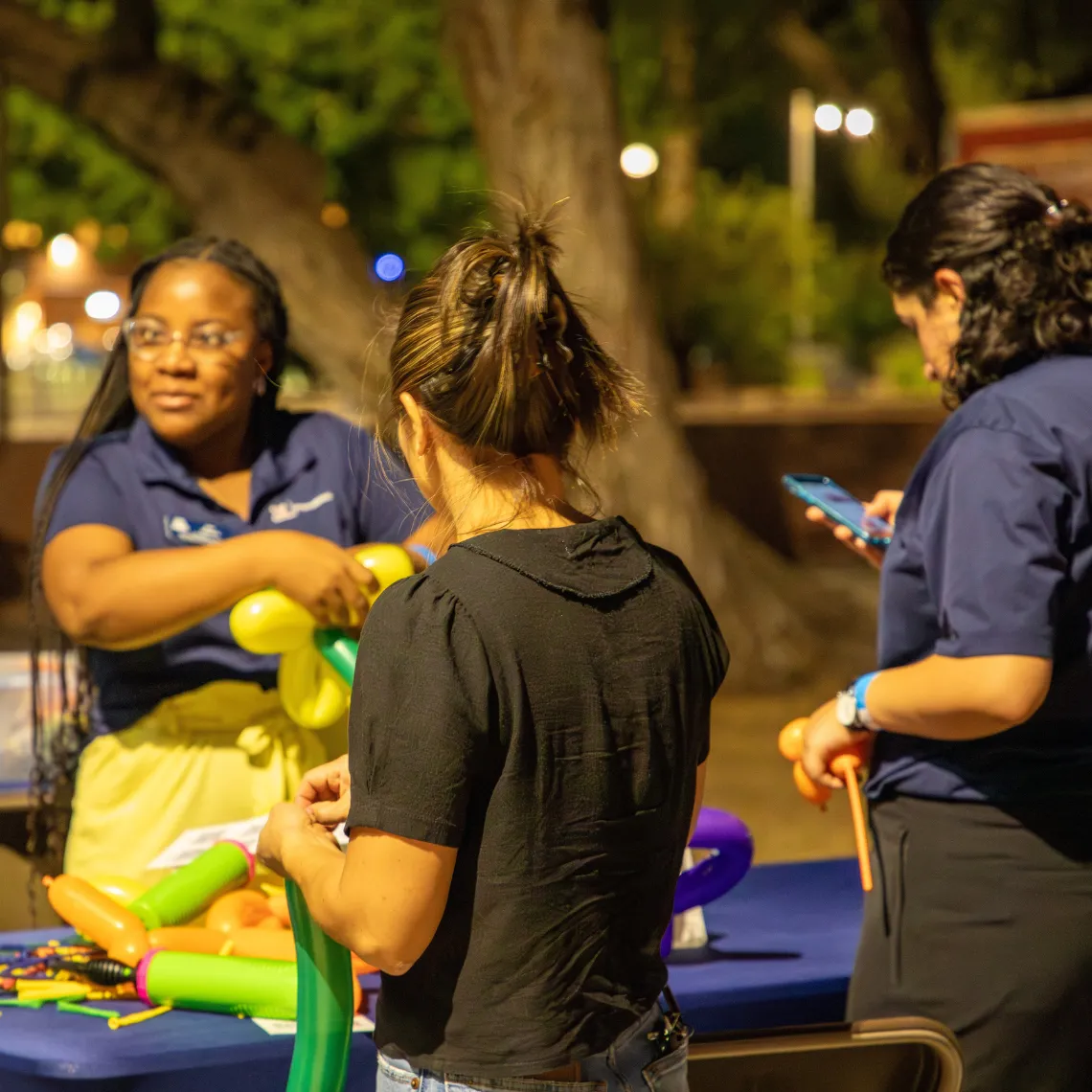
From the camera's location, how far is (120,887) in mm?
2354

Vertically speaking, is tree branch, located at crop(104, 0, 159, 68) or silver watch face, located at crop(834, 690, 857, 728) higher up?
tree branch, located at crop(104, 0, 159, 68)

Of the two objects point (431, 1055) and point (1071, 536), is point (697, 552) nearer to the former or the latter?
point (1071, 536)

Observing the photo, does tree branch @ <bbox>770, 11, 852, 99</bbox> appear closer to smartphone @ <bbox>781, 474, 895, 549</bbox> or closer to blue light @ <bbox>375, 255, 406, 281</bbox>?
smartphone @ <bbox>781, 474, 895, 549</bbox>

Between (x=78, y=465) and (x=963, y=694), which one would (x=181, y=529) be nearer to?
(x=78, y=465)

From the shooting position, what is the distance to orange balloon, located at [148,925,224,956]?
7.18ft

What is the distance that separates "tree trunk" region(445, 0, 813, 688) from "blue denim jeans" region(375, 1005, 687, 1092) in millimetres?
6135

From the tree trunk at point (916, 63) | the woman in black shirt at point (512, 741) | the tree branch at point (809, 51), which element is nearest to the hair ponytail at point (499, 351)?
the woman in black shirt at point (512, 741)

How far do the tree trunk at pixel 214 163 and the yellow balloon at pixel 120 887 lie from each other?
258 inches

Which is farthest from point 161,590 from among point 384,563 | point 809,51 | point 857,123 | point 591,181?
point 809,51

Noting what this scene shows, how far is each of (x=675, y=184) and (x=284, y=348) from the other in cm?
1584

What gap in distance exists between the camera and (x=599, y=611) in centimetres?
149

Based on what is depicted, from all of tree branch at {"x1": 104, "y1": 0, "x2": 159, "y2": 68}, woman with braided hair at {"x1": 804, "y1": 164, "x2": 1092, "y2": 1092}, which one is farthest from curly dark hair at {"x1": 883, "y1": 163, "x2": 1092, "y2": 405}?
tree branch at {"x1": 104, "y1": 0, "x2": 159, "y2": 68}

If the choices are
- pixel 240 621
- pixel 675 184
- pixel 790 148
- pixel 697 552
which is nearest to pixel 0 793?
pixel 240 621

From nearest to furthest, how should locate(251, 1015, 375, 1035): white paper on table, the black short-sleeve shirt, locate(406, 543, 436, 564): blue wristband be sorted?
the black short-sleeve shirt, locate(251, 1015, 375, 1035): white paper on table, locate(406, 543, 436, 564): blue wristband
